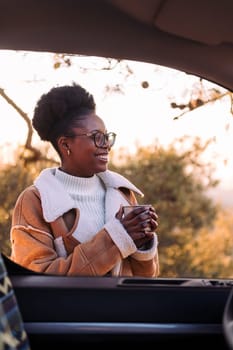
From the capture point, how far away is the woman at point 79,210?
2.00 metres

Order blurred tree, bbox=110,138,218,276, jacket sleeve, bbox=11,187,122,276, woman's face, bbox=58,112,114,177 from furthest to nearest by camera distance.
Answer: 1. blurred tree, bbox=110,138,218,276
2. woman's face, bbox=58,112,114,177
3. jacket sleeve, bbox=11,187,122,276

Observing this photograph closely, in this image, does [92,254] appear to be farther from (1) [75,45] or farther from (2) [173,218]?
(2) [173,218]

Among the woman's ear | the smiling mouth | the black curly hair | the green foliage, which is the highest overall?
the black curly hair

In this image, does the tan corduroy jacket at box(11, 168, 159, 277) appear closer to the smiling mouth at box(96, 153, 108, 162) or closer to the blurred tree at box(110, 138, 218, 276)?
the smiling mouth at box(96, 153, 108, 162)

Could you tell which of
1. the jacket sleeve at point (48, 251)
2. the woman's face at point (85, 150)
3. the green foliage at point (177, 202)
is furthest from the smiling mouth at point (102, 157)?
the jacket sleeve at point (48, 251)

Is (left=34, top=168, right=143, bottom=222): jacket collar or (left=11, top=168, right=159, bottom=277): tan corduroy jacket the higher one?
(left=34, top=168, right=143, bottom=222): jacket collar

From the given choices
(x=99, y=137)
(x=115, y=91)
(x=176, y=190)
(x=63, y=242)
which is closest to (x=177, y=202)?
(x=176, y=190)

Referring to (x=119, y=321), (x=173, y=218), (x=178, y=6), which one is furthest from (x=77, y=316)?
(x=173, y=218)

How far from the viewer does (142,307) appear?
188 centimetres

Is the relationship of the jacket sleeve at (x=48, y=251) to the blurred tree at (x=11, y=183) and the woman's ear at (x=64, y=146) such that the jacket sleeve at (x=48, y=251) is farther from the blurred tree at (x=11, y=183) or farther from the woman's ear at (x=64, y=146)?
the woman's ear at (x=64, y=146)

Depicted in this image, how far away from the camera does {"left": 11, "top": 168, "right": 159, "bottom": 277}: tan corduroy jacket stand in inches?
78.5

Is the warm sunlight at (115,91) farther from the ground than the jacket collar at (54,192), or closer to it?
farther from the ground

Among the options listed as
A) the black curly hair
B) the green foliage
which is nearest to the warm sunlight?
the black curly hair

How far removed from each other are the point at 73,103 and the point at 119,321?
69 cm
